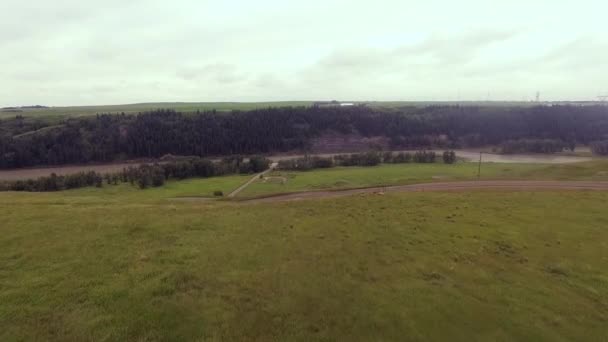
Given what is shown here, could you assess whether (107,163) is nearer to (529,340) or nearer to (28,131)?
(28,131)

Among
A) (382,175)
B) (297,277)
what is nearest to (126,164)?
(382,175)

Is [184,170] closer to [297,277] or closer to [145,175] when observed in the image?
[145,175]

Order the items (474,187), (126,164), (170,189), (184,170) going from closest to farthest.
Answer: (474,187)
(170,189)
(184,170)
(126,164)

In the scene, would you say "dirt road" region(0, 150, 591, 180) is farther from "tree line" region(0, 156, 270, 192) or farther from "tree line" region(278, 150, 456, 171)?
"tree line" region(0, 156, 270, 192)

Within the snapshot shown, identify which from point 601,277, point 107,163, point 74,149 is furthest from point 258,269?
point 74,149

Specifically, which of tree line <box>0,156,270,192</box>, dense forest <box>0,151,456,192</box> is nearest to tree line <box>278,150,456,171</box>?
dense forest <box>0,151,456,192</box>

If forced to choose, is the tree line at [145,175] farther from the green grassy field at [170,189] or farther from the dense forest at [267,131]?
the dense forest at [267,131]
